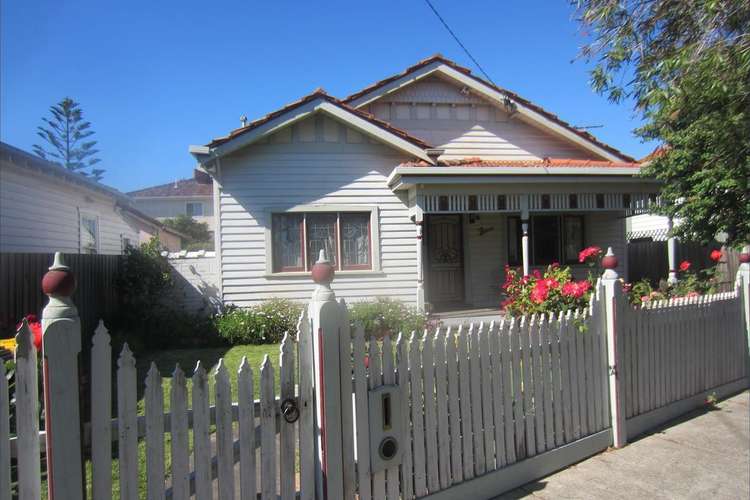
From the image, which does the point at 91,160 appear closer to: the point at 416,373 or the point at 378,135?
the point at 378,135

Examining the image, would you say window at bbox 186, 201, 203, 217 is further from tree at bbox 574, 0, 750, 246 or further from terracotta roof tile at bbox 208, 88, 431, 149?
tree at bbox 574, 0, 750, 246

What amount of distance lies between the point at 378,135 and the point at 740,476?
8.30 m

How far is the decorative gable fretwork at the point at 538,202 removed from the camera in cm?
1029

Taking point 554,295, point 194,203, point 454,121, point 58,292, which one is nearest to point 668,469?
point 554,295

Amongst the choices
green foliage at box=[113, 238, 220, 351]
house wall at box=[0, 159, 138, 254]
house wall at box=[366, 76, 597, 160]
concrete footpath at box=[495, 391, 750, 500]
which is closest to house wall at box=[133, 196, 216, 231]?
house wall at box=[0, 159, 138, 254]

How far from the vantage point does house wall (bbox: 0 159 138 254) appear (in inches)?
416

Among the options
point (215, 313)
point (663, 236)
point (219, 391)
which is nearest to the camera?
point (219, 391)

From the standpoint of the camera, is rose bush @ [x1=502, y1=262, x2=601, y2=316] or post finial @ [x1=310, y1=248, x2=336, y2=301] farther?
rose bush @ [x1=502, y1=262, x2=601, y2=316]

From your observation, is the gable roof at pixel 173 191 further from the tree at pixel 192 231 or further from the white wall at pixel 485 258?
the white wall at pixel 485 258

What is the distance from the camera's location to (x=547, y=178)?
1052cm

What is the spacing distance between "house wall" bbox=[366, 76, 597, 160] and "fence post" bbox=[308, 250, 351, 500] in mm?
10216

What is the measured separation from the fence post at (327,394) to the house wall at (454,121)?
402 inches

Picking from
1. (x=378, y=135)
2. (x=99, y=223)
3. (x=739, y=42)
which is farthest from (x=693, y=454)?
(x=99, y=223)

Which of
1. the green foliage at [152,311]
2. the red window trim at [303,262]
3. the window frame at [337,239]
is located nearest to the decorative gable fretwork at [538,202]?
the window frame at [337,239]
